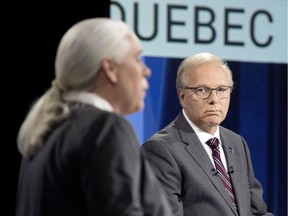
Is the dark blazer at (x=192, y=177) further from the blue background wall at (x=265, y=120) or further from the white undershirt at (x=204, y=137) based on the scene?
the blue background wall at (x=265, y=120)

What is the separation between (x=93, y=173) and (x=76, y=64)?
12.2 inches

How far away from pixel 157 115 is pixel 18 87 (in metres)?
1.06

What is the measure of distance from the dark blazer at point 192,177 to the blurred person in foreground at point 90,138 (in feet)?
4.41

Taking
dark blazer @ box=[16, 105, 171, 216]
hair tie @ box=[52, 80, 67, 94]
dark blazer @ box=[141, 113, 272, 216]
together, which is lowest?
dark blazer @ box=[141, 113, 272, 216]

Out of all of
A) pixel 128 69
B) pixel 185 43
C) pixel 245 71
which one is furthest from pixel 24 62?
pixel 128 69

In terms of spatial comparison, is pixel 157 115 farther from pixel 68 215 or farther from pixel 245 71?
pixel 68 215

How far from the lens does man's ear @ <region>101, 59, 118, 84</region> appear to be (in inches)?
76.7

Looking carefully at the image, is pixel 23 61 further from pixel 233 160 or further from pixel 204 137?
pixel 233 160

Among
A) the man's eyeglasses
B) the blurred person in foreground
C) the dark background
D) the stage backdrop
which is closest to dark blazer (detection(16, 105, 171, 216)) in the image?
the blurred person in foreground

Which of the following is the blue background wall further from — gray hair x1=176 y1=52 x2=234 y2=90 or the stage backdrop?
gray hair x1=176 y1=52 x2=234 y2=90

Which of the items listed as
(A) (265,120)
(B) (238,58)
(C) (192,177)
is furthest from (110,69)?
(A) (265,120)

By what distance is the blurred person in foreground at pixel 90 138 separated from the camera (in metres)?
1.83

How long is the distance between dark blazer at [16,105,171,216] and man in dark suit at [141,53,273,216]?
137 cm

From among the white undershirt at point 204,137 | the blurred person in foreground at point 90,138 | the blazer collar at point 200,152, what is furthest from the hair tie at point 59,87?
the white undershirt at point 204,137
